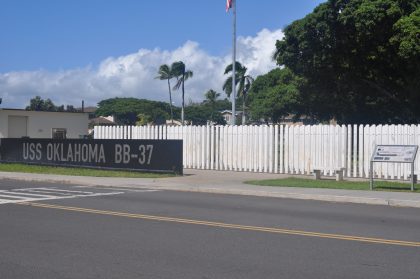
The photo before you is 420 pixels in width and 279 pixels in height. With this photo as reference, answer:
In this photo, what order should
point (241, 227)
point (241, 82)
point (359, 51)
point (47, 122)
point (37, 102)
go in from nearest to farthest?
point (241, 227), point (359, 51), point (47, 122), point (241, 82), point (37, 102)

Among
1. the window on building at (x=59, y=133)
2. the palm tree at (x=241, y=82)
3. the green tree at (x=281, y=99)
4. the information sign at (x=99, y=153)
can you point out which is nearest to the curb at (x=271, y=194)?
the information sign at (x=99, y=153)

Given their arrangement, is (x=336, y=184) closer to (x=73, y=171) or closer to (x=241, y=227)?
(x=241, y=227)

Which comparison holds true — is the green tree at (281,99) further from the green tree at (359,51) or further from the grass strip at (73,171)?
the grass strip at (73,171)

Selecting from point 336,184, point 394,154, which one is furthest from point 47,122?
point 394,154

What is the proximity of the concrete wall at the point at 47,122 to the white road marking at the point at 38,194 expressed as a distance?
34527 mm

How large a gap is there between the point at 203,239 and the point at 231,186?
10.1 m

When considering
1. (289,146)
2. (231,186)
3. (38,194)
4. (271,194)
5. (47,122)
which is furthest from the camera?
(47,122)

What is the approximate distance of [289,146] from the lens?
82.4 ft

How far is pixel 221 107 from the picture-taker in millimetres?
149875

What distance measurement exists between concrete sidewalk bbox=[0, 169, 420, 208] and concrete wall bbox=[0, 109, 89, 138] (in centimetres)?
2717

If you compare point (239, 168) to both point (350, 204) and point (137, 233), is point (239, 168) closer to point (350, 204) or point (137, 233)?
point (350, 204)

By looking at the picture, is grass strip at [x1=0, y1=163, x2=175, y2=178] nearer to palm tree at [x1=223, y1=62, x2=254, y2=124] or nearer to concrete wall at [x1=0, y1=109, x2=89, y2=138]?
concrete wall at [x1=0, y1=109, x2=89, y2=138]

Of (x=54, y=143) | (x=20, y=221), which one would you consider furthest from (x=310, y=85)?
(x=20, y=221)

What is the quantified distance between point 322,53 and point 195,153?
34.5 feet
